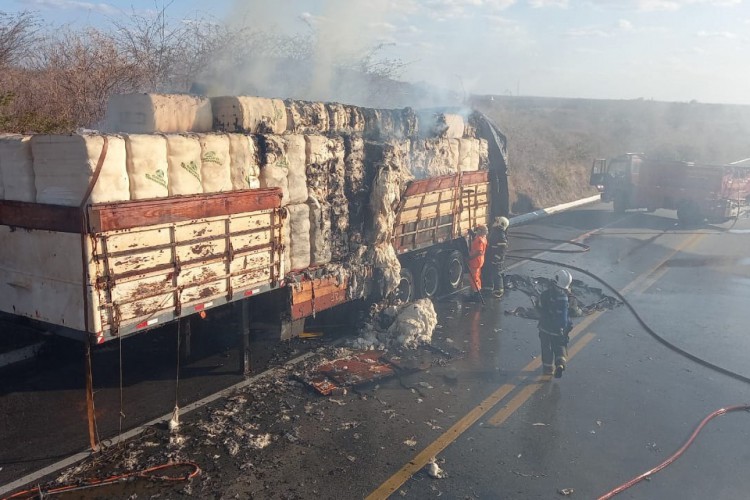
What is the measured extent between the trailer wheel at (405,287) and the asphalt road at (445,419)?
0.80 m

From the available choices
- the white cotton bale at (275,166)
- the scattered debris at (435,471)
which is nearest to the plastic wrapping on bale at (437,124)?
the white cotton bale at (275,166)

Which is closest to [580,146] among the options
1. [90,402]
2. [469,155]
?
[469,155]

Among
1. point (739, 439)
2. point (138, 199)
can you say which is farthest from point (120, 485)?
point (739, 439)

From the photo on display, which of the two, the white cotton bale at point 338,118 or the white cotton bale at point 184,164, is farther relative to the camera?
the white cotton bale at point 338,118

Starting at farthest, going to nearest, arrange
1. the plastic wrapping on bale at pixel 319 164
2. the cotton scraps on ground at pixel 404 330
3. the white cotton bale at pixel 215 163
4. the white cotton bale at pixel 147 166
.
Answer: the cotton scraps on ground at pixel 404 330 < the plastic wrapping on bale at pixel 319 164 < the white cotton bale at pixel 215 163 < the white cotton bale at pixel 147 166

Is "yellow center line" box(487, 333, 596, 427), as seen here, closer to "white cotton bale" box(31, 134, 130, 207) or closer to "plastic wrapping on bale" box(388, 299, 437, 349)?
"plastic wrapping on bale" box(388, 299, 437, 349)

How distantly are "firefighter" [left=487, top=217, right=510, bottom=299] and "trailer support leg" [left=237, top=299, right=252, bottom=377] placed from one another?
18.7 feet

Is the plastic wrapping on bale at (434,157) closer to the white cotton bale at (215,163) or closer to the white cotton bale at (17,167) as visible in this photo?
the white cotton bale at (215,163)

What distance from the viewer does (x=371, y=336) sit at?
27.6 ft

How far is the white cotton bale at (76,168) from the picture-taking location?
4.98 m

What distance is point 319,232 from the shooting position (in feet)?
25.7

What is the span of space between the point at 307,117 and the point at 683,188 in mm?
16609

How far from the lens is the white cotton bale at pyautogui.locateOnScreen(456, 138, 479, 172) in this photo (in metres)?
11.2

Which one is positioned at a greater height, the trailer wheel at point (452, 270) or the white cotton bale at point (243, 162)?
the white cotton bale at point (243, 162)
